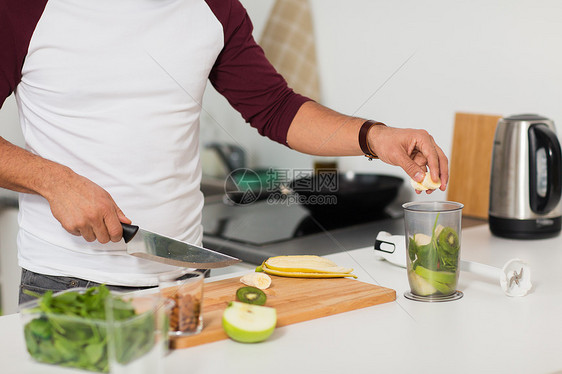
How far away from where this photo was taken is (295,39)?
2404 millimetres

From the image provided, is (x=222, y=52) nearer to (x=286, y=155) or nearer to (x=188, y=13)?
(x=188, y=13)

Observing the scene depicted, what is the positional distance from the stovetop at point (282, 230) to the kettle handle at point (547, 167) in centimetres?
38

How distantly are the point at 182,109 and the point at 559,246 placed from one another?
2.92 feet

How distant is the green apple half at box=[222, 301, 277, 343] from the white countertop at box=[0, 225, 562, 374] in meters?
0.01

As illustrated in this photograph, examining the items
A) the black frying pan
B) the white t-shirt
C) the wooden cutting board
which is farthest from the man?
the black frying pan

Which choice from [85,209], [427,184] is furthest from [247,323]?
[427,184]

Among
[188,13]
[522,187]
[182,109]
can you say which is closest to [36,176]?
[182,109]

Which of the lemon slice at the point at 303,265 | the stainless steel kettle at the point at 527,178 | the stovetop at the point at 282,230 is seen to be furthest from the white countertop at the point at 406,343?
the stovetop at the point at 282,230

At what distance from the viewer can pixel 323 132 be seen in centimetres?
134

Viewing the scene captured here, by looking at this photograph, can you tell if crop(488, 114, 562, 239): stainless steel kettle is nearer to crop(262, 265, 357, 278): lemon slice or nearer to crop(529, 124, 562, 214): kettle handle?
crop(529, 124, 562, 214): kettle handle

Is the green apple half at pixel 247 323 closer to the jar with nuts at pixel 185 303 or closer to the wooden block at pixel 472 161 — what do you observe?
the jar with nuts at pixel 185 303

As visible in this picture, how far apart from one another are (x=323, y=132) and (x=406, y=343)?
0.55 m

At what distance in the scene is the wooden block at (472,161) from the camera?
6.11 feet

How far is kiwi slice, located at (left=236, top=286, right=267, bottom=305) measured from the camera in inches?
39.1
